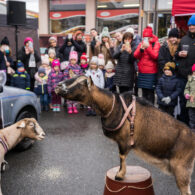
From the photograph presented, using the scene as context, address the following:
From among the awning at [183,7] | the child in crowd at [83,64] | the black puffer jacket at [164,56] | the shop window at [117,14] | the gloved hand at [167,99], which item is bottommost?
the gloved hand at [167,99]

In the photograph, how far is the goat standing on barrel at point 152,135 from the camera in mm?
2654

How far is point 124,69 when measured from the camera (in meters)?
7.00

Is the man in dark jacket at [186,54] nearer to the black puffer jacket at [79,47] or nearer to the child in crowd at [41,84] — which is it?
the black puffer jacket at [79,47]

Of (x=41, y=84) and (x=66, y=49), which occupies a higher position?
(x=66, y=49)

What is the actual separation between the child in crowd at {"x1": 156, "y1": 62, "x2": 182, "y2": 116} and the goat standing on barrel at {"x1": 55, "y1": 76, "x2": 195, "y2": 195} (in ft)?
11.1

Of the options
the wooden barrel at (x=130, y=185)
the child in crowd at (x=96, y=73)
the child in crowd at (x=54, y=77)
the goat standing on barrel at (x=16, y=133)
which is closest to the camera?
the wooden barrel at (x=130, y=185)

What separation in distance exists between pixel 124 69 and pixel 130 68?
0.51ft

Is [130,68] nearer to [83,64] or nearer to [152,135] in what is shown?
[83,64]

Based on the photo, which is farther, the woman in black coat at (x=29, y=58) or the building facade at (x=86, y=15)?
the building facade at (x=86, y=15)

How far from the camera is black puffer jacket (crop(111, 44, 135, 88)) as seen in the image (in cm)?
694

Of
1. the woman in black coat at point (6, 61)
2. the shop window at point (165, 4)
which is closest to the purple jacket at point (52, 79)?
the woman in black coat at point (6, 61)

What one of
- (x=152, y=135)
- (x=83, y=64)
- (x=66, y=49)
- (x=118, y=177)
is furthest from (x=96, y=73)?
(x=152, y=135)

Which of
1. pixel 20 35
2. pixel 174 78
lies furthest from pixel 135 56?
pixel 20 35

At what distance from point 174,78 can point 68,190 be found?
11.5ft
